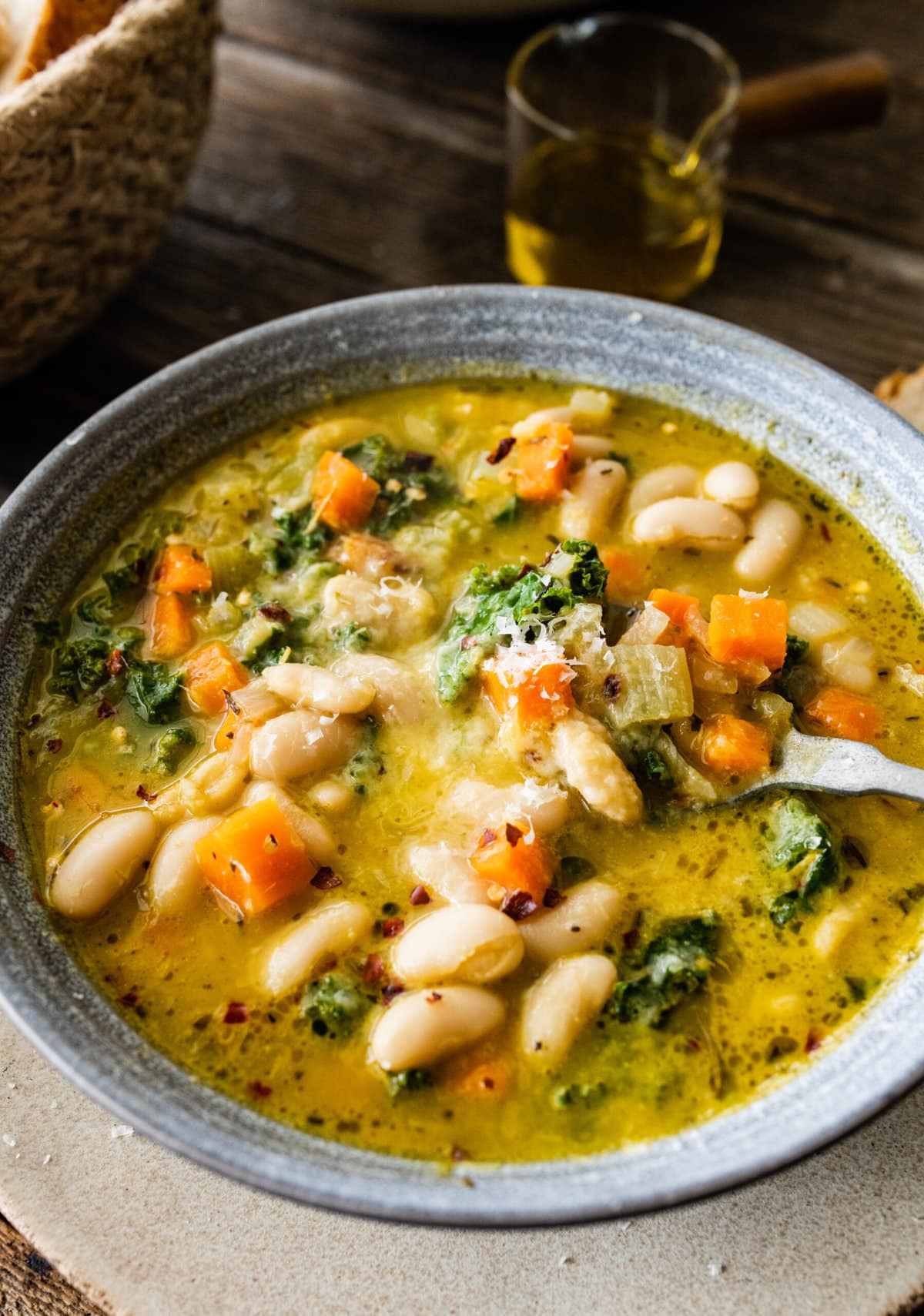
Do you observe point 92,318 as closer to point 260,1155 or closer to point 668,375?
point 668,375

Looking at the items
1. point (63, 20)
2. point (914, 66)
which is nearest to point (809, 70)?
point (914, 66)

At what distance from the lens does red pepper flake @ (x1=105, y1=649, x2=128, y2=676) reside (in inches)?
118

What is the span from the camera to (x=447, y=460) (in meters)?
3.42

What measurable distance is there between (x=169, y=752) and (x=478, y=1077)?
3.21ft

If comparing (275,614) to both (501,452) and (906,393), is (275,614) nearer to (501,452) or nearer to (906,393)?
(501,452)

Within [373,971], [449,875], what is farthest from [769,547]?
[373,971]

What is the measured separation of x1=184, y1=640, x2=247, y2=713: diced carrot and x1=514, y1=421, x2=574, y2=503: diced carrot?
84 centimetres

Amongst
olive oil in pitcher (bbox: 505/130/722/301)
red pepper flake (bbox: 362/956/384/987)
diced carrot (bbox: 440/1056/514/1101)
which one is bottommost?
diced carrot (bbox: 440/1056/514/1101)

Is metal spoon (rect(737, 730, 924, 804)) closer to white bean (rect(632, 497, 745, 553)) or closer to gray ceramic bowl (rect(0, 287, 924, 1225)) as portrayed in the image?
gray ceramic bowl (rect(0, 287, 924, 1225))

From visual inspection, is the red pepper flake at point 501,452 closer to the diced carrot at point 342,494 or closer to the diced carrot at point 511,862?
the diced carrot at point 342,494

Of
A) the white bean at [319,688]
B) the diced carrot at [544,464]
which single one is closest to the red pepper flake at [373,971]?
the white bean at [319,688]

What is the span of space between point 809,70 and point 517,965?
10.5 ft

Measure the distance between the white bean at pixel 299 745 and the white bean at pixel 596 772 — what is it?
0.48m

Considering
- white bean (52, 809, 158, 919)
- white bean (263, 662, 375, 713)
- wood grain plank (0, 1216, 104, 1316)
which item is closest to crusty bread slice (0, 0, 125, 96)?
white bean (263, 662, 375, 713)
